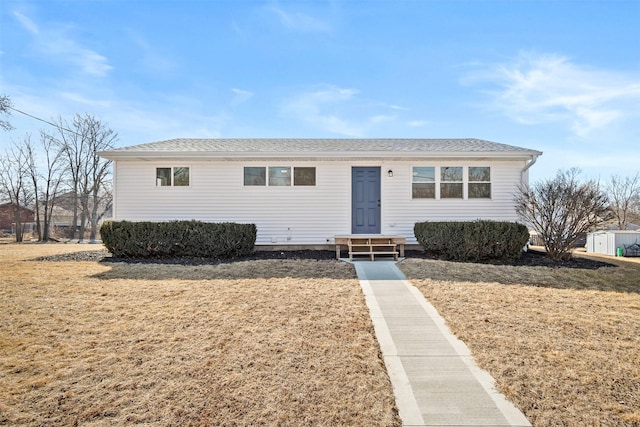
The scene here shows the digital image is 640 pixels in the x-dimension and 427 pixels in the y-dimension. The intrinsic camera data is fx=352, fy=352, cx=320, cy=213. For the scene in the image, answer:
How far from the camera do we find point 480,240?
30.9 ft

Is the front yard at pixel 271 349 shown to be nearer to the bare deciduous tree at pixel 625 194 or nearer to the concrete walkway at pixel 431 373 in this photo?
the concrete walkway at pixel 431 373

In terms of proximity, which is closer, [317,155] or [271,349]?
[271,349]

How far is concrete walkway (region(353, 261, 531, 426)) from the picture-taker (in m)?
2.68

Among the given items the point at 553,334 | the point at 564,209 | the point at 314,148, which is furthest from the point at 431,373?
the point at 314,148

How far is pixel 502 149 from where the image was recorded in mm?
11289

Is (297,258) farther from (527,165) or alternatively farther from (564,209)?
(527,165)

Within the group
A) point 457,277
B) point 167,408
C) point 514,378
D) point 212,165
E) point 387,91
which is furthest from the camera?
point 387,91

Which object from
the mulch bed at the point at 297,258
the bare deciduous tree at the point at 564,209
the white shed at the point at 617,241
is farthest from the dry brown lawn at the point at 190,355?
the white shed at the point at 617,241

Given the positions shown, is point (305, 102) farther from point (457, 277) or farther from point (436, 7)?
point (457, 277)

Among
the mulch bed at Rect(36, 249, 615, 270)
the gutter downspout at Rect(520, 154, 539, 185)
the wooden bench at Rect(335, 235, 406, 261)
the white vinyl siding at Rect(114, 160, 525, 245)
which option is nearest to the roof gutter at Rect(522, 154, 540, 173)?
the gutter downspout at Rect(520, 154, 539, 185)

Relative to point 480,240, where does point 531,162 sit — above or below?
above

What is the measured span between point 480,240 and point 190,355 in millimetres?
8127

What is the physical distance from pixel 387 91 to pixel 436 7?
443cm

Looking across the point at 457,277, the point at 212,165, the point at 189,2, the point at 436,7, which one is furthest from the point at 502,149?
the point at 189,2
